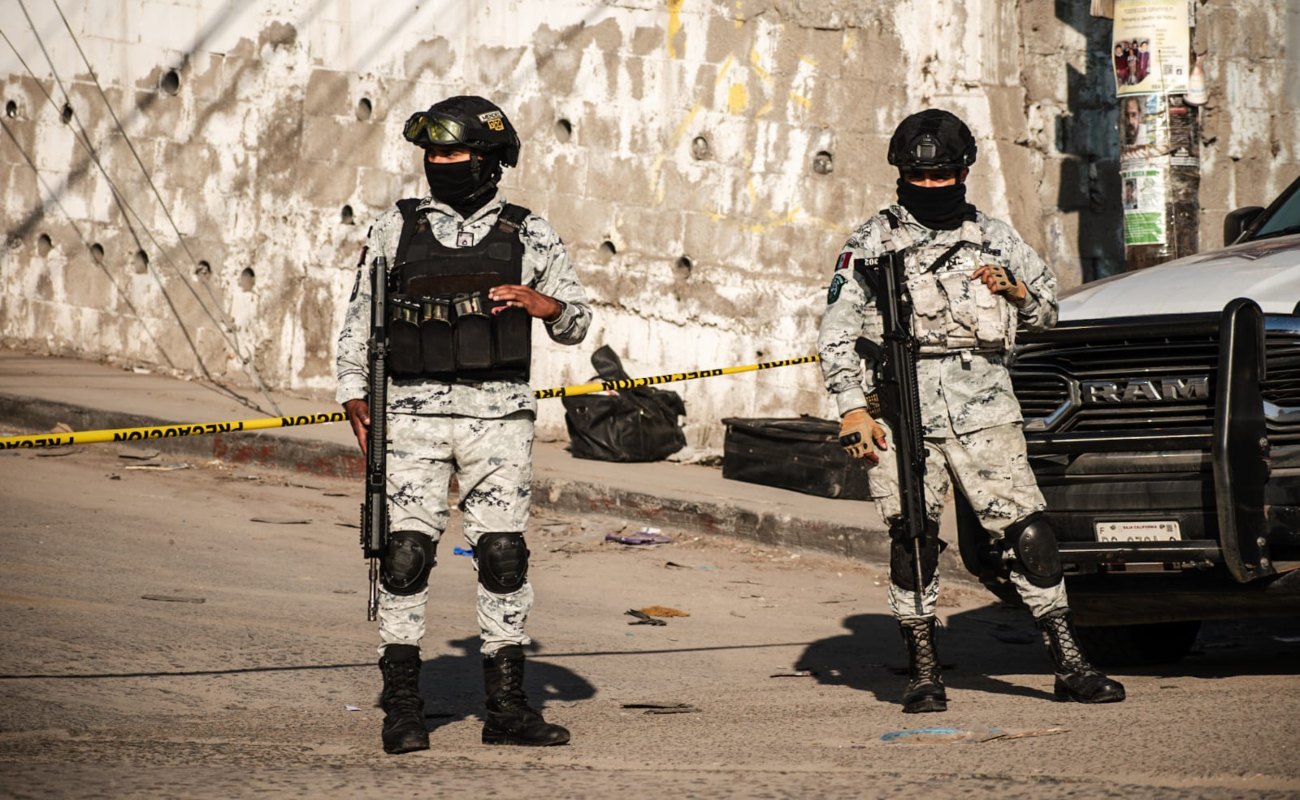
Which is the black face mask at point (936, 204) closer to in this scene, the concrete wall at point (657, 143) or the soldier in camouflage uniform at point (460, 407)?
the soldier in camouflage uniform at point (460, 407)

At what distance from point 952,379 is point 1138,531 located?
2.42 ft

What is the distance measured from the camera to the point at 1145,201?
27.1 feet

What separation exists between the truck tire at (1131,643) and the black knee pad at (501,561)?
2.37m

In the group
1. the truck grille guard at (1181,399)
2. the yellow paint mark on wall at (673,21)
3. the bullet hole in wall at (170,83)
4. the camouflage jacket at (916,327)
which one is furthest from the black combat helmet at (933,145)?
the bullet hole in wall at (170,83)

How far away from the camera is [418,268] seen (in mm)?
4426

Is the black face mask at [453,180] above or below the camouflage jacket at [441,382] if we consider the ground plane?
above

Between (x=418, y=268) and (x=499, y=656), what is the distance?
1.15 m

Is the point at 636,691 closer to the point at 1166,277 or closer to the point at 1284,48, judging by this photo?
Answer: the point at 1166,277

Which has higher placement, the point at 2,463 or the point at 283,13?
the point at 283,13

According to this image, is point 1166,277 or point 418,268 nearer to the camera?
point 418,268

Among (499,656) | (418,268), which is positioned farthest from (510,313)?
(499,656)

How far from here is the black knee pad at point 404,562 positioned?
4379 mm

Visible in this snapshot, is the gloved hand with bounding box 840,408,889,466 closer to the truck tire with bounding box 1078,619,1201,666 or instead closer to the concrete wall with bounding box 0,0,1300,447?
the truck tire with bounding box 1078,619,1201,666

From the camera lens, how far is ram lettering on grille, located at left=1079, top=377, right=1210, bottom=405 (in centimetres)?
479
